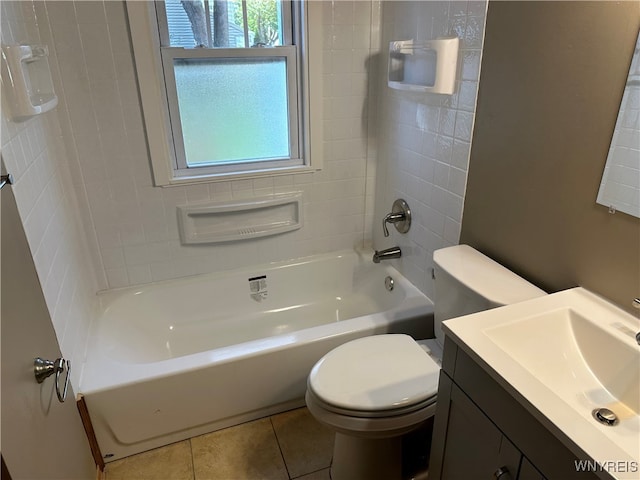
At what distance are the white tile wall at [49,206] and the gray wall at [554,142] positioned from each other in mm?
1455

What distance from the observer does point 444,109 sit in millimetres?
1715

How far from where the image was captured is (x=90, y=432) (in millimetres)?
1624

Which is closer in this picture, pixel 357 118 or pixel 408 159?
pixel 408 159

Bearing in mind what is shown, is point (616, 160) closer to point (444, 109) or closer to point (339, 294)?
point (444, 109)

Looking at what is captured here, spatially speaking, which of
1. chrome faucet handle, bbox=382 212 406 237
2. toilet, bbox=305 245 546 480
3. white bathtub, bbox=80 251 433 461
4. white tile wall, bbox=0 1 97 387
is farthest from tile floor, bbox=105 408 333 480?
chrome faucet handle, bbox=382 212 406 237

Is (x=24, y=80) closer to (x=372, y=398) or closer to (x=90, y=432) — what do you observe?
(x=90, y=432)

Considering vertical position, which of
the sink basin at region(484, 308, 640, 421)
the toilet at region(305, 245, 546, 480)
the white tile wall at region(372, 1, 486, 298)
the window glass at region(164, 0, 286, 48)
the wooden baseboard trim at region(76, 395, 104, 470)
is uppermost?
the window glass at region(164, 0, 286, 48)

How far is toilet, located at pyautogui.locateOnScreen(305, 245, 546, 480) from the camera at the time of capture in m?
1.38

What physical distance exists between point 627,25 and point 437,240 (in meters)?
1.02

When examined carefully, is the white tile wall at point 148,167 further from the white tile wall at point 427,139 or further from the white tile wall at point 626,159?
the white tile wall at point 626,159

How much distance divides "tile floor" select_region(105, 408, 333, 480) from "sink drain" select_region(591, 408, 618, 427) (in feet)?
3.44

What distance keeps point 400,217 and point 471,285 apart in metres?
0.76

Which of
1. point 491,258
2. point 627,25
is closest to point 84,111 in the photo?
point 491,258

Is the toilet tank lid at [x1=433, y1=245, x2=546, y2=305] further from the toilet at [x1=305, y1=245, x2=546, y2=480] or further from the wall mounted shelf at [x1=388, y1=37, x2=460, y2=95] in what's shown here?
the wall mounted shelf at [x1=388, y1=37, x2=460, y2=95]
